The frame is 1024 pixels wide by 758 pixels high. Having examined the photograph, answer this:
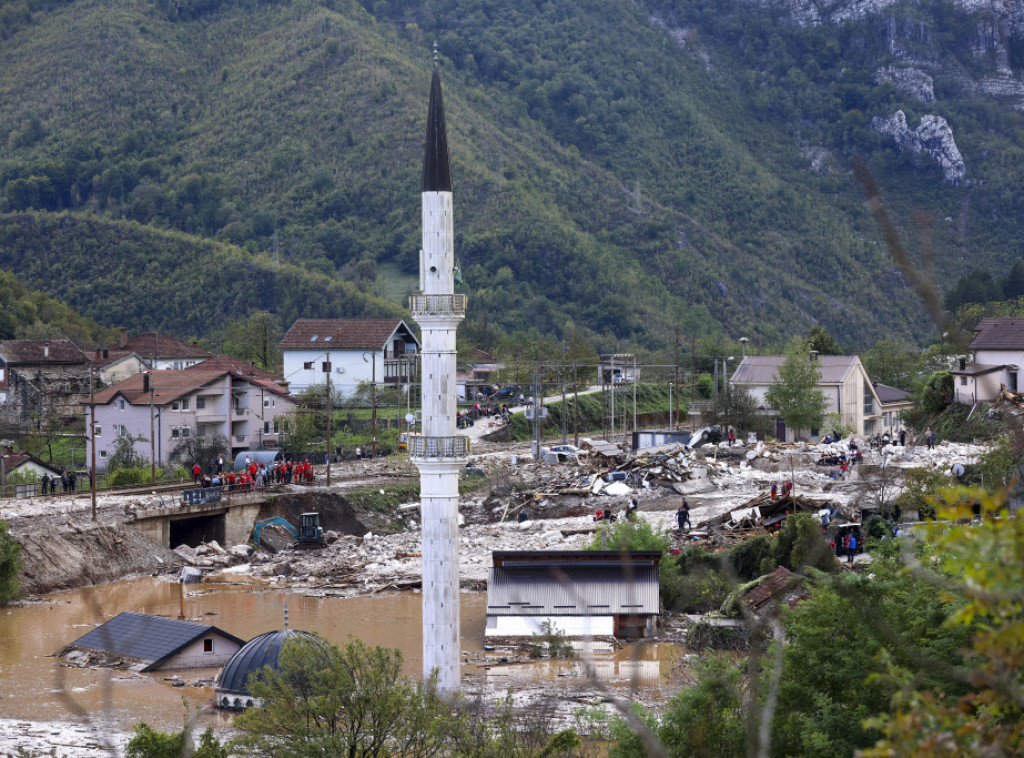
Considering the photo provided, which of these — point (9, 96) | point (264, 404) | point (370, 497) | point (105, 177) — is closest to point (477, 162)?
point (105, 177)

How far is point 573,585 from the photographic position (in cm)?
3397

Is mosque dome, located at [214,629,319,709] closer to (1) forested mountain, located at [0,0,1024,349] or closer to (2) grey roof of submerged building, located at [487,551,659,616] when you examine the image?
(2) grey roof of submerged building, located at [487,551,659,616]

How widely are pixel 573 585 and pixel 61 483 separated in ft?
96.2

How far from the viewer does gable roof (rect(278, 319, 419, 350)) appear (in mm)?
83062

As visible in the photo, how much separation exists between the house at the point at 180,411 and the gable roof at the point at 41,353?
11.6 metres

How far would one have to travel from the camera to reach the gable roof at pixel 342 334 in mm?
83062

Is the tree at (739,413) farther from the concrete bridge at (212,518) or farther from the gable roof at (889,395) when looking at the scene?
the concrete bridge at (212,518)

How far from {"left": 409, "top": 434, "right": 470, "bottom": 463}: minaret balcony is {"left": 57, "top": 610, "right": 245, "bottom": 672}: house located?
7880 millimetres

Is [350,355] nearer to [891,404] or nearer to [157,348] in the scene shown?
[157,348]

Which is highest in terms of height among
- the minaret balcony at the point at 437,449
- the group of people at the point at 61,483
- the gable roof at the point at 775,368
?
the gable roof at the point at 775,368

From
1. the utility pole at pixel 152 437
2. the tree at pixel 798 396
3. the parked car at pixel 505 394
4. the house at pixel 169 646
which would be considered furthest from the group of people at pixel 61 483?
the parked car at pixel 505 394

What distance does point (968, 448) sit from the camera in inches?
2210

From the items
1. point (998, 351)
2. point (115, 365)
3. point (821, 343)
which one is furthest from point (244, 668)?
point (821, 343)

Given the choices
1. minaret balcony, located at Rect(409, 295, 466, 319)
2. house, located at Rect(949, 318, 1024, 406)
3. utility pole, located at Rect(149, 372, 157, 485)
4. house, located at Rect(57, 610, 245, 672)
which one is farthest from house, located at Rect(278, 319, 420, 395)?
minaret balcony, located at Rect(409, 295, 466, 319)
